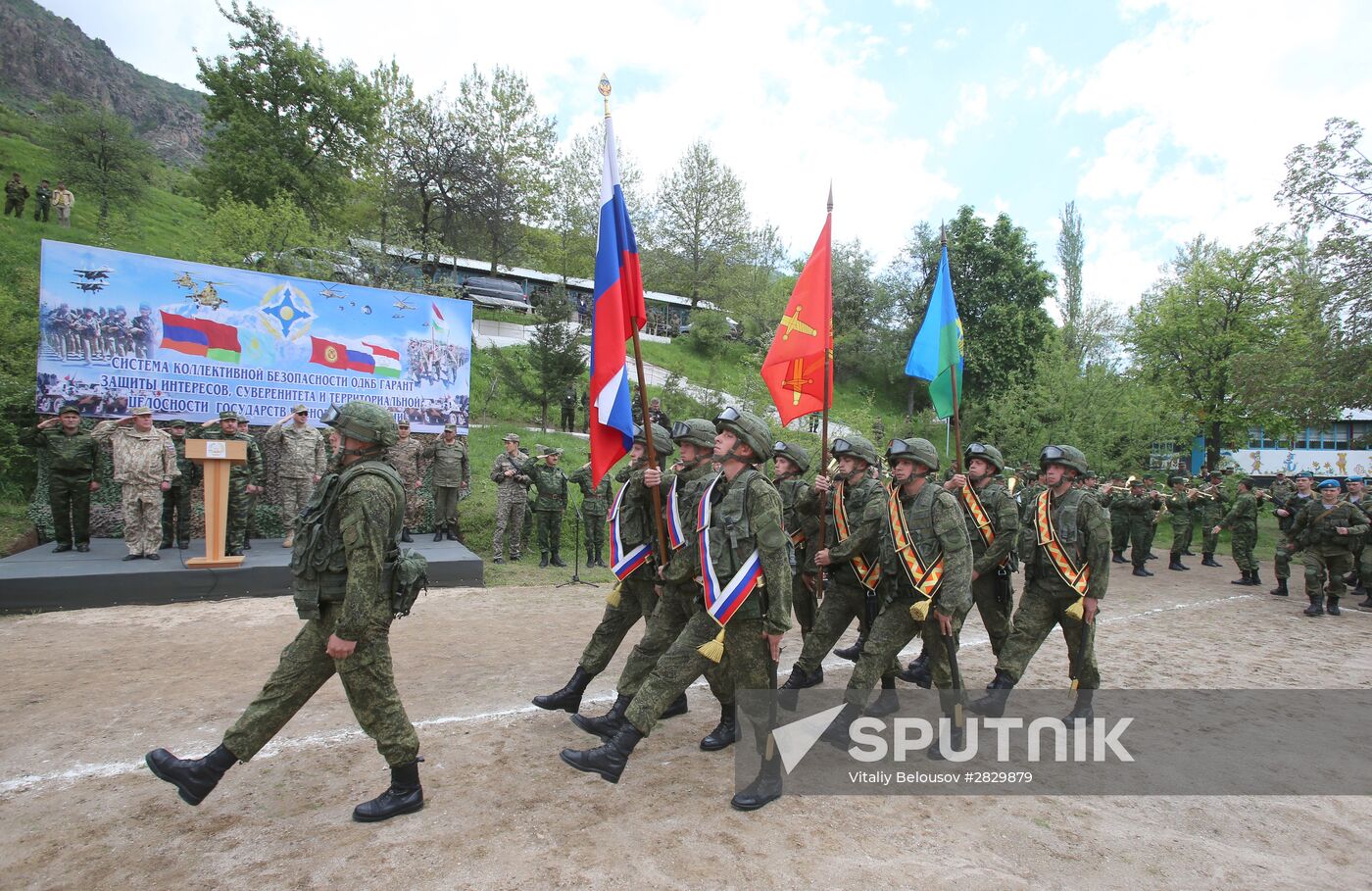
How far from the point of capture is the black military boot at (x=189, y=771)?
3246 mm

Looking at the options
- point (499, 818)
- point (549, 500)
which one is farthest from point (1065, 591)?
point (549, 500)

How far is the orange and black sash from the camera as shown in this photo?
5.17 m

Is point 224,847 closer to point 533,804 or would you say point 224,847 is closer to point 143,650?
Answer: point 533,804

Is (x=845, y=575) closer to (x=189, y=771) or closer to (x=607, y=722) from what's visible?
(x=607, y=722)

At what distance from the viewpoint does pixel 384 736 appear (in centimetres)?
344

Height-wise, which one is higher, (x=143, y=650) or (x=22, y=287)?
(x=22, y=287)

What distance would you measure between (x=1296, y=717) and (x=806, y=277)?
5.40m

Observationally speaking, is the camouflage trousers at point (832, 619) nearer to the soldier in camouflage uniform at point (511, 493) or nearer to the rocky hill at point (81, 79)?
the soldier in camouflage uniform at point (511, 493)

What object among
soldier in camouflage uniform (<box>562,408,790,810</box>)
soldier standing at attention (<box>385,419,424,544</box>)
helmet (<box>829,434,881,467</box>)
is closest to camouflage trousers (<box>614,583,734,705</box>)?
soldier in camouflage uniform (<box>562,408,790,810</box>)

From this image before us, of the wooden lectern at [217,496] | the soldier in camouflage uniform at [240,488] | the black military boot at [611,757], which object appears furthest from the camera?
the soldier in camouflage uniform at [240,488]

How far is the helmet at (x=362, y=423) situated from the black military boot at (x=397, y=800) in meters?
1.64

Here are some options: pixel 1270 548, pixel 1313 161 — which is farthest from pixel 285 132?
pixel 1270 548

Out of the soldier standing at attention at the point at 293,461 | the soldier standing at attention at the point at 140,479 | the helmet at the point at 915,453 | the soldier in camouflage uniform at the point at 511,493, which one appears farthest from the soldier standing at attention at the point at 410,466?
the helmet at the point at 915,453

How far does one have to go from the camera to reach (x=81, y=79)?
8731cm
